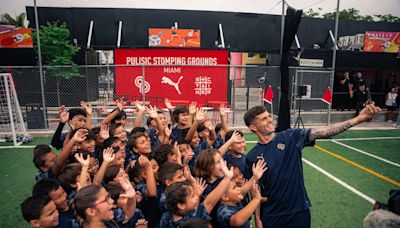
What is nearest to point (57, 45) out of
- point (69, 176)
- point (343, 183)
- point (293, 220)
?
point (69, 176)

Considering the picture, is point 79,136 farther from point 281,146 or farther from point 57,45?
point 57,45

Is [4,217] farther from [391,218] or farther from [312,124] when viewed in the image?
[312,124]

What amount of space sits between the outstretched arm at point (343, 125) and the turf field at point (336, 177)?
257 cm

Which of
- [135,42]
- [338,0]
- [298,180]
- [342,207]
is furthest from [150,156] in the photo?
[135,42]

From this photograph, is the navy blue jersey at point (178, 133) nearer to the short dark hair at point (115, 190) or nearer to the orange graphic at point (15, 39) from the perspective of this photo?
the short dark hair at point (115, 190)

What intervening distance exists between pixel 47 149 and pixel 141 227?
2058 mm

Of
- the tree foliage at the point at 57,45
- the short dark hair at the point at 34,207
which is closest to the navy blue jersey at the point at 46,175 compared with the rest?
the short dark hair at the point at 34,207

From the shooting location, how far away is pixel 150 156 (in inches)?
166

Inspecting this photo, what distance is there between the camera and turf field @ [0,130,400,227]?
5262 millimetres

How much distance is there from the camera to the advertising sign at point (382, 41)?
15.6 meters

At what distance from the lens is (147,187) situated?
3.43m

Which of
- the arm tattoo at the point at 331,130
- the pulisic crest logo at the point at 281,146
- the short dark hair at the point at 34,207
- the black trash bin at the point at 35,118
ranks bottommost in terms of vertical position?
the black trash bin at the point at 35,118

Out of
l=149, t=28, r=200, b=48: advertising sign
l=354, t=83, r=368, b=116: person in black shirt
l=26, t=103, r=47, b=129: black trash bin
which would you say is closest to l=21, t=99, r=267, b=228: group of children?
l=26, t=103, r=47, b=129: black trash bin

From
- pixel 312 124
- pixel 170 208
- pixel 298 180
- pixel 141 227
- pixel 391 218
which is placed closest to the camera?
pixel 391 218
